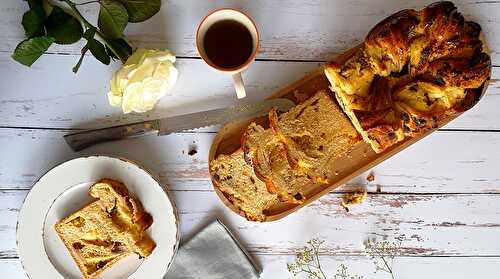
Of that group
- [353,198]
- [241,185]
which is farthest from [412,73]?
[241,185]

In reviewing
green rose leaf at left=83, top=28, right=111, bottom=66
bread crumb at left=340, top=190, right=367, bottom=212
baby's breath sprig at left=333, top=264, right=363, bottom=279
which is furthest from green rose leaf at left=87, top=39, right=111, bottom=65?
baby's breath sprig at left=333, top=264, right=363, bottom=279

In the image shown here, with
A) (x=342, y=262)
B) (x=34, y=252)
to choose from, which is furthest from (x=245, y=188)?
(x=34, y=252)

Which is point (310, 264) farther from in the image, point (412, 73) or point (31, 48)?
point (31, 48)

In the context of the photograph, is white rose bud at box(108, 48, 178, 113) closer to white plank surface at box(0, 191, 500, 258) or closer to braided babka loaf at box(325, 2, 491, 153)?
white plank surface at box(0, 191, 500, 258)

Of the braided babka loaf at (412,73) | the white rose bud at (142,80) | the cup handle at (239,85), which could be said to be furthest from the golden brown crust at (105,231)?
the braided babka loaf at (412,73)

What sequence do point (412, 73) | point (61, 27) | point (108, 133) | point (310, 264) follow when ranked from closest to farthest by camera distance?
point (412, 73), point (61, 27), point (108, 133), point (310, 264)

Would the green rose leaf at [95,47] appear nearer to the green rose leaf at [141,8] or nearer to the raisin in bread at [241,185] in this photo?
the green rose leaf at [141,8]
